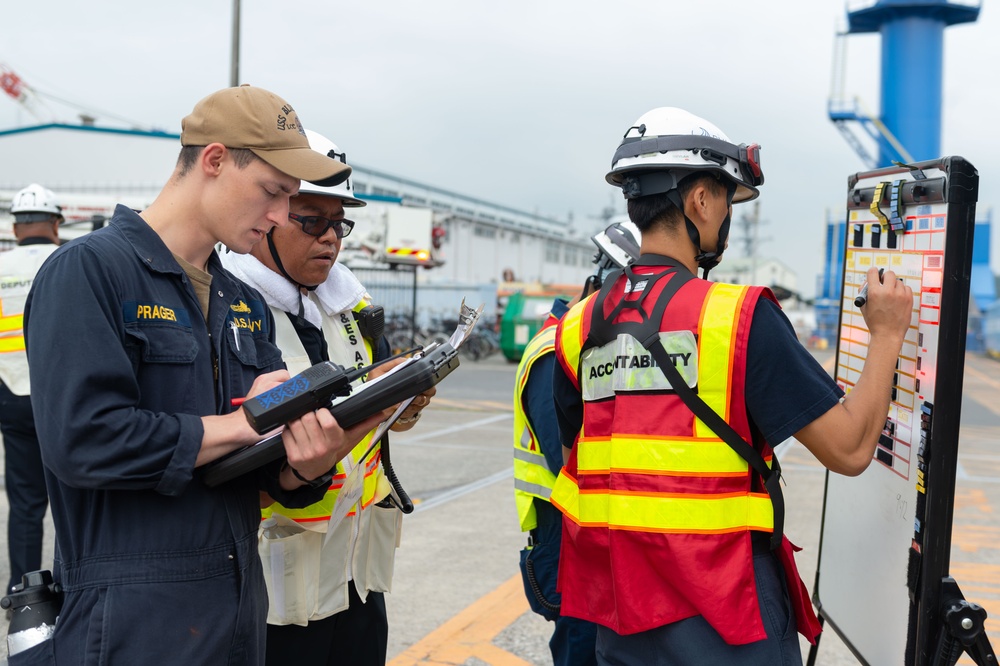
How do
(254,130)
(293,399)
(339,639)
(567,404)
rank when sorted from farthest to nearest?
(339,639)
(567,404)
(254,130)
(293,399)

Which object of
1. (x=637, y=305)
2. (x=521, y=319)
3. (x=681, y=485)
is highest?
(x=637, y=305)

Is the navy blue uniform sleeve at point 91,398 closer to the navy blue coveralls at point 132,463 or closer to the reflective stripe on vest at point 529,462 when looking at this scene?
the navy blue coveralls at point 132,463

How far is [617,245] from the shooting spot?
3.56 meters

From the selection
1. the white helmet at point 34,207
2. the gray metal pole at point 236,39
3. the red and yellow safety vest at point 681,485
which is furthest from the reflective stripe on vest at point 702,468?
the gray metal pole at point 236,39

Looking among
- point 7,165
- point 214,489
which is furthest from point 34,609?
point 7,165

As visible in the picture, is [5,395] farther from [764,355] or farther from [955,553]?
[955,553]

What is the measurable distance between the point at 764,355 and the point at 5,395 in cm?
401

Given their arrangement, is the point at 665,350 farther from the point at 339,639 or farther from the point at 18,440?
the point at 18,440

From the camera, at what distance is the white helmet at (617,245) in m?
3.50

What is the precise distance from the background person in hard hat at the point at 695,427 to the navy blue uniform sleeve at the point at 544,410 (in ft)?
1.71

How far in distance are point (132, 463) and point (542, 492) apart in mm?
1611

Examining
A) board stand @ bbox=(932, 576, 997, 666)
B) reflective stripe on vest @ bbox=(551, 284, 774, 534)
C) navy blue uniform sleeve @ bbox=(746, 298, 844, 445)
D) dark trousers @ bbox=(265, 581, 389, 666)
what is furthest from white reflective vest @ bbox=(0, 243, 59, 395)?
board stand @ bbox=(932, 576, 997, 666)

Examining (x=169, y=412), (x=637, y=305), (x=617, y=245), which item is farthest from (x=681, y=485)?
(x=617, y=245)

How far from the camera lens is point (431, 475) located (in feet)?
26.5
